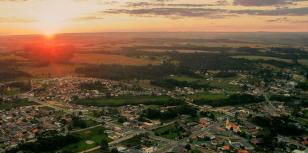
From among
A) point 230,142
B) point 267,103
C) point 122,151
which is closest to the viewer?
point 122,151

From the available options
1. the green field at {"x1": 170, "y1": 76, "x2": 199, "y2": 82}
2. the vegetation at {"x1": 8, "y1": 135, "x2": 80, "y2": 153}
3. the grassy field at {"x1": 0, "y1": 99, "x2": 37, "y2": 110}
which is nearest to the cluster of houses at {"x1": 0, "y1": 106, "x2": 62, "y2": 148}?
the grassy field at {"x1": 0, "y1": 99, "x2": 37, "y2": 110}

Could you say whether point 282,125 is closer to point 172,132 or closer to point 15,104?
point 172,132

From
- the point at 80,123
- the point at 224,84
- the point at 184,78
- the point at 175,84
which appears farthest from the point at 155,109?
the point at 184,78

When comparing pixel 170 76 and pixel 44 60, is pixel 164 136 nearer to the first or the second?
pixel 170 76

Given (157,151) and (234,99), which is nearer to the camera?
(157,151)

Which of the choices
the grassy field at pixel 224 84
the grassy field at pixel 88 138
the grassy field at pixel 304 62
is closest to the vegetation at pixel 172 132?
the grassy field at pixel 88 138

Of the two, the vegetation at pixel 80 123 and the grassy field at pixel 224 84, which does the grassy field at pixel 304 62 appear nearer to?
the grassy field at pixel 224 84

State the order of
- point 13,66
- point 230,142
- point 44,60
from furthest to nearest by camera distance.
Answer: point 44,60 < point 13,66 < point 230,142

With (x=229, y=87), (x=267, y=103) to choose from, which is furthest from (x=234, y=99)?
(x=229, y=87)

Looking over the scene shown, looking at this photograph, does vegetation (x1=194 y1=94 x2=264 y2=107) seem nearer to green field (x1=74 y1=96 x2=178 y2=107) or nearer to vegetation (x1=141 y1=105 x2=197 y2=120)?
vegetation (x1=141 y1=105 x2=197 y2=120)
